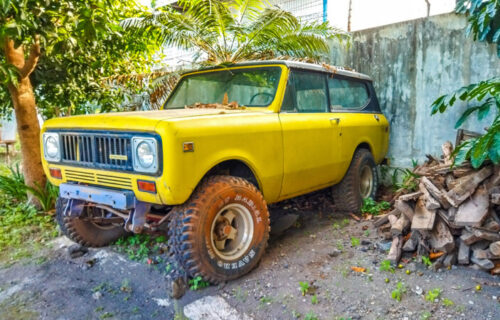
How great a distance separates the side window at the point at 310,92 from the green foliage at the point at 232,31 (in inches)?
65.8

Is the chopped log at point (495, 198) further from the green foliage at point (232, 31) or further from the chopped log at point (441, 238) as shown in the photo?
the green foliage at point (232, 31)

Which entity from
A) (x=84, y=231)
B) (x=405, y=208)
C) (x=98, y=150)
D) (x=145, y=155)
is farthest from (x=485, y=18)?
(x=84, y=231)

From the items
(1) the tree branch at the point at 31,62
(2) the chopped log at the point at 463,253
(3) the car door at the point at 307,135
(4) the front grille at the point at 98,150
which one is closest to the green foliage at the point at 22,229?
(4) the front grille at the point at 98,150

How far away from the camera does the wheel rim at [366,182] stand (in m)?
4.97

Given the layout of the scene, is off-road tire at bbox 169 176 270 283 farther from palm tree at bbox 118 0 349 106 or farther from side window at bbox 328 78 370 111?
palm tree at bbox 118 0 349 106

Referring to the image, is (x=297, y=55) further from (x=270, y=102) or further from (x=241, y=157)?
(x=241, y=157)

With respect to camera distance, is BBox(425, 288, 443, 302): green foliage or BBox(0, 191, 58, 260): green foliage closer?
BBox(425, 288, 443, 302): green foliage

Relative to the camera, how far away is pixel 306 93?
4.06 meters

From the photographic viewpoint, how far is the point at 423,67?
17.5 ft

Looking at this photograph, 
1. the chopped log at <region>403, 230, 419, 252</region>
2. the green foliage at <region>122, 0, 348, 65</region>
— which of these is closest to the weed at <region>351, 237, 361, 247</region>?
the chopped log at <region>403, 230, 419, 252</region>

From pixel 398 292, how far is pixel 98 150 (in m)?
2.49

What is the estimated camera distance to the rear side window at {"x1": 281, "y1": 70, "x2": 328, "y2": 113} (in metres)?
3.80

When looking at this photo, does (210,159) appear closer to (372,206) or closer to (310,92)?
(310,92)

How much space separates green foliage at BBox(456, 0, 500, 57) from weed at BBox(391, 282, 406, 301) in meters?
2.49
